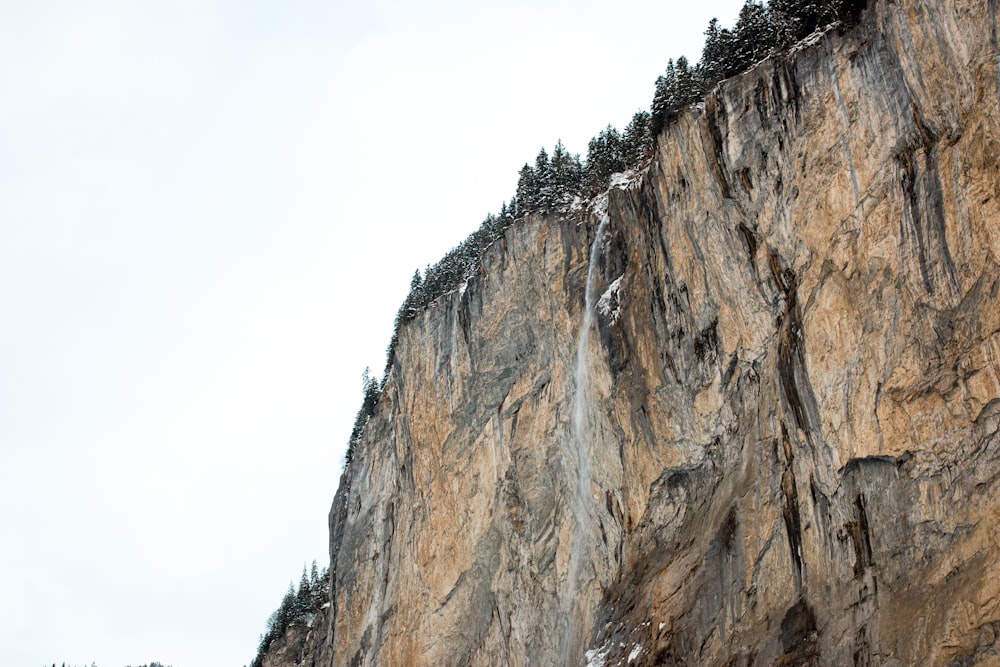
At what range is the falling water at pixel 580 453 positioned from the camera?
35.2 meters

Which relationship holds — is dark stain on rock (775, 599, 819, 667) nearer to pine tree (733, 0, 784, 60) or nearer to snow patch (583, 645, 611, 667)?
snow patch (583, 645, 611, 667)

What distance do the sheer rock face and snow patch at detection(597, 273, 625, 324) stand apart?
0.14m

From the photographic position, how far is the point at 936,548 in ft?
72.2

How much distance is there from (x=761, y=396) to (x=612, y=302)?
8.40 meters

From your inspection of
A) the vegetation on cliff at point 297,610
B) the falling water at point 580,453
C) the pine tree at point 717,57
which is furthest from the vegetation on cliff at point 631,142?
the vegetation on cliff at point 297,610

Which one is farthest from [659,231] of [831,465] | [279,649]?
[279,649]

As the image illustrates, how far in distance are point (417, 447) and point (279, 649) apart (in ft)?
106

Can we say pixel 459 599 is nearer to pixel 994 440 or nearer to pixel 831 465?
pixel 831 465

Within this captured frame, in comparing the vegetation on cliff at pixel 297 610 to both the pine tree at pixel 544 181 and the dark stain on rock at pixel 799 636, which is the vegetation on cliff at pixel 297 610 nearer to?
the pine tree at pixel 544 181

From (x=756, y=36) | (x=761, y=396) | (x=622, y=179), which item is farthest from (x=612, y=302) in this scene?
(x=756, y=36)

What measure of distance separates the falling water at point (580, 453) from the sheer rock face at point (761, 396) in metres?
0.14

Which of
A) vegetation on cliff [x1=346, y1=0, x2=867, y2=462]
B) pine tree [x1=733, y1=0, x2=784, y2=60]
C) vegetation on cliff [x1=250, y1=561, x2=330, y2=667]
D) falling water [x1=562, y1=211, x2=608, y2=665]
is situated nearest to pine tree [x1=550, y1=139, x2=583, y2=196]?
vegetation on cliff [x1=346, y1=0, x2=867, y2=462]

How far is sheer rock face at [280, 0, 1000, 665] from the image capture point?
22609 millimetres

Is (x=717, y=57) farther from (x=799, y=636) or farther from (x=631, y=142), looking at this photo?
(x=799, y=636)
